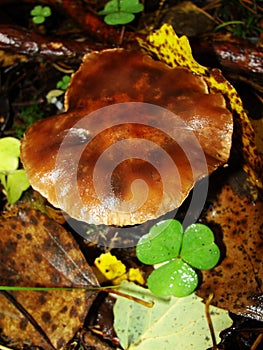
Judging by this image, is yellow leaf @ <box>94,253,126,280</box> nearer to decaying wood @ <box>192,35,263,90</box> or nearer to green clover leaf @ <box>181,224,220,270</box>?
green clover leaf @ <box>181,224,220,270</box>

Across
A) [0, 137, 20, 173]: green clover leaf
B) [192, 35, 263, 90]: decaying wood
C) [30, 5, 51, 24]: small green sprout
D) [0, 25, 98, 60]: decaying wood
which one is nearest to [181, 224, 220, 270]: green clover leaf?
[192, 35, 263, 90]: decaying wood

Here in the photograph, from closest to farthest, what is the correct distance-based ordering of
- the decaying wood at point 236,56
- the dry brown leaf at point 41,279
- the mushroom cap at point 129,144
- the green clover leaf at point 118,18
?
the mushroom cap at point 129,144
the dry brown leaf at point 41,279
the decaying wood at point 236,56
the green clover leaf at point 118,18

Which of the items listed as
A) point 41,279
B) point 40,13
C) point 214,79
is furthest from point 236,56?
point 41,279

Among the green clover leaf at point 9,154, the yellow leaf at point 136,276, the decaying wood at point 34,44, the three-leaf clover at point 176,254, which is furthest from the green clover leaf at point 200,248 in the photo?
the decaying wood at point 34,44

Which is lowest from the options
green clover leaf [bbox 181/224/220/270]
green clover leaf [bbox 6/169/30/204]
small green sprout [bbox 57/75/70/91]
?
green clover leaf [bbox 6/169/30/204]

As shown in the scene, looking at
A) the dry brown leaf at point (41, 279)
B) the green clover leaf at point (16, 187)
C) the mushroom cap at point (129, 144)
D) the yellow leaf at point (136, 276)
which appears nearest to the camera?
the mushroom cap at point (129, 144)

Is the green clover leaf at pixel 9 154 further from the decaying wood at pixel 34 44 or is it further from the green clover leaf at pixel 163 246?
the green clover leaf at pixel 163 246

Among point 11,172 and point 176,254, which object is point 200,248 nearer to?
point 176,254

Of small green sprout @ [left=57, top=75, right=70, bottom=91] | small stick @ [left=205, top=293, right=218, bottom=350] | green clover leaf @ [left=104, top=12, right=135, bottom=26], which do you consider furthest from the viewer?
small green sprout @ [left=57, top=75, right=70, bottom=91]
